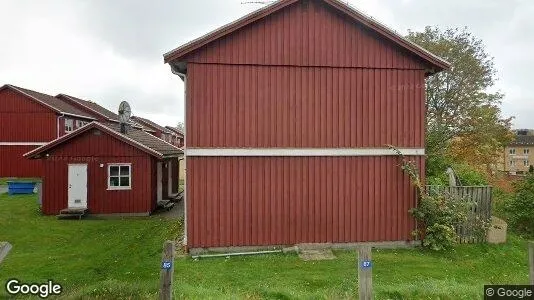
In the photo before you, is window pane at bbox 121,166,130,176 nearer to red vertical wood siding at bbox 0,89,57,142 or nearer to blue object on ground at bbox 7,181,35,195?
blue object on ground at bbox 7,181,35,195

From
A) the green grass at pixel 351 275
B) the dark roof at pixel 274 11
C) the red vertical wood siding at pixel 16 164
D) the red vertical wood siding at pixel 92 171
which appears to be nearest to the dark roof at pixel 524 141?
the green grass at pixel 351 275

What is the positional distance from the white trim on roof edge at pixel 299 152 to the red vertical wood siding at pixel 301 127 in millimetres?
155

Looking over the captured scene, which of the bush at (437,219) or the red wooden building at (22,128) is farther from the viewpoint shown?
the red wooden building at (22,128)

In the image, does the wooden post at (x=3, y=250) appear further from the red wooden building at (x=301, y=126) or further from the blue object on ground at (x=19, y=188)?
the blue object on ground at (x=19, y=188)

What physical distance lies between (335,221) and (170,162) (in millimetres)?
13308

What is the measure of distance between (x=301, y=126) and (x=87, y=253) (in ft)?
24.8

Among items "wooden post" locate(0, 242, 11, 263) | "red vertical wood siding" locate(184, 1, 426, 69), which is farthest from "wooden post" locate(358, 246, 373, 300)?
"red vertical wood siding" locate(184, 1, 426, 69)

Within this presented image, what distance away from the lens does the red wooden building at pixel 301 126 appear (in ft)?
35.2

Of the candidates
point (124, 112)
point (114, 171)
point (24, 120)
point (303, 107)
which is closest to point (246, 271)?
point (303, 107)

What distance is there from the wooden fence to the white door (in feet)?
47.8

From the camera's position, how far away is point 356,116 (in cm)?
1128

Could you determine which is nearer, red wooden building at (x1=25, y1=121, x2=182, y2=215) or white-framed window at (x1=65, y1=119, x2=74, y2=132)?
red wooden building at (x1=25, y1=121, x2=182, y2=215)

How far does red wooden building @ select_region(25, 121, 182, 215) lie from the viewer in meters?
17.3

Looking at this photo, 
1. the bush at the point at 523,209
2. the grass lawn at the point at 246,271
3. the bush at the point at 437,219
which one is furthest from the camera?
the bush at the point at 523,209
